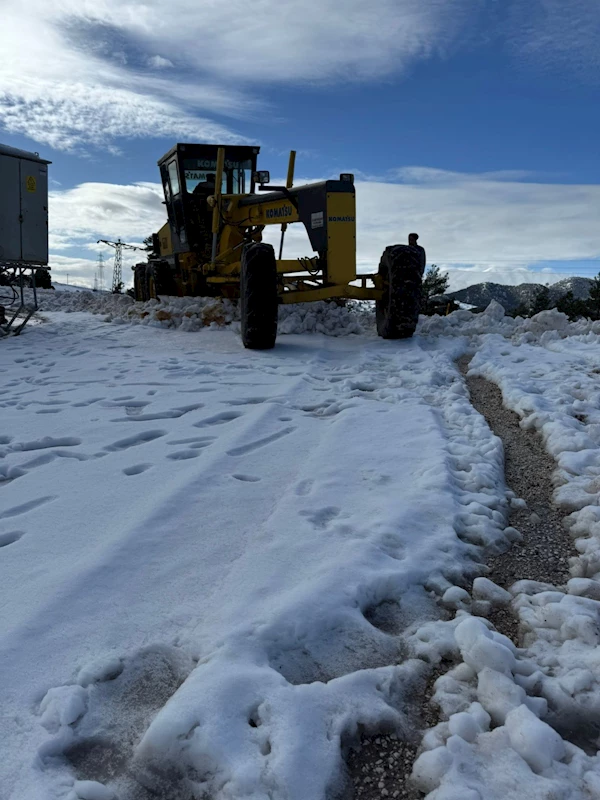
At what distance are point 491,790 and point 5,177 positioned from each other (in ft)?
37.1

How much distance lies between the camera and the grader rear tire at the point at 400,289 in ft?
26.8

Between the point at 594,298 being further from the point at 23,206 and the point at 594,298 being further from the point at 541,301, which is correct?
the point at 23,206

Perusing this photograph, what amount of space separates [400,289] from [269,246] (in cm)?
181

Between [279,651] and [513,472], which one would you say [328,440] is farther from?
[279,651]

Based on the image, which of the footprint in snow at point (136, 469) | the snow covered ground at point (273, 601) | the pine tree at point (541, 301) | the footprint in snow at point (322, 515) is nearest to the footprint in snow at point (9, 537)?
the snow covered ground at point (273, 601)

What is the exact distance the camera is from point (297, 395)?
5.44m

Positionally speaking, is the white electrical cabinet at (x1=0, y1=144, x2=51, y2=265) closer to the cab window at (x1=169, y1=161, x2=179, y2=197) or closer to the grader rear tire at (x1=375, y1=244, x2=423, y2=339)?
the cab window at (x1=169, y1=161, x2=179, y2=197)

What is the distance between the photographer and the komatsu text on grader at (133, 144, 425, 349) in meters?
7.89

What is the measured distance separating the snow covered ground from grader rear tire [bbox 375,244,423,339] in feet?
11.4

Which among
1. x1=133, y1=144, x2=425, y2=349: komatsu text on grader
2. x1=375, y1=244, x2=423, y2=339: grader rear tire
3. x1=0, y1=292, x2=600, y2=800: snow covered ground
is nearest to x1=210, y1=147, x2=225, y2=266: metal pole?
x1=133, y1=144, x2=425, y2=349: komatsu text on grader

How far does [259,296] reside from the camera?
25.3ft

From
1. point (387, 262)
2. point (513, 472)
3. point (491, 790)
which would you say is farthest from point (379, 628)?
point (387, 262)

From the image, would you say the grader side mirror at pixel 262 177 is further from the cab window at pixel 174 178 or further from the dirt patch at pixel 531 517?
the dirt patch at pixel 531 517

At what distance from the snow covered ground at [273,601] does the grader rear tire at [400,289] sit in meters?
3.47
